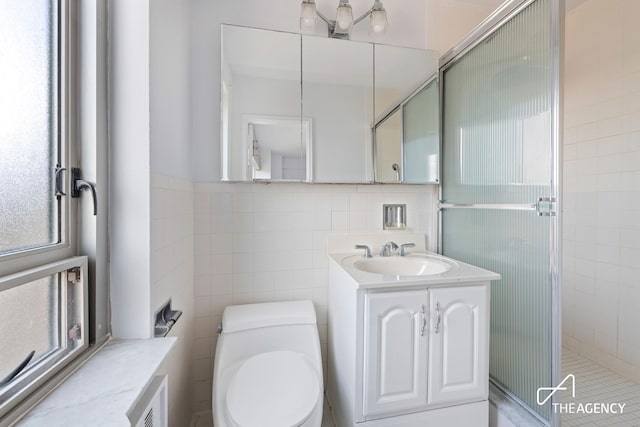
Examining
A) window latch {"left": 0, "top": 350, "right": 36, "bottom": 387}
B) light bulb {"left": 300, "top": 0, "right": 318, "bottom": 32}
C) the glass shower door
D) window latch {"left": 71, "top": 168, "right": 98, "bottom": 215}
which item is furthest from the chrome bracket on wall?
window latch {"left": 0, "top": 350, "right": 36, "bottom": 387}

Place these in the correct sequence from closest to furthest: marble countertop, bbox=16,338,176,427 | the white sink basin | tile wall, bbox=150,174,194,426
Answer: marble countertop, bbox=16,338,176,427, tile wall, bbox=150,174,194,426, the white sink basin

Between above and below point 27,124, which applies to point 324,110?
above

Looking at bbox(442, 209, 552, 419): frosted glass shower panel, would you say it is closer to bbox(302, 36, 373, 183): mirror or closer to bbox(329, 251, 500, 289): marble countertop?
bbox(329, 251, 500, 289): marble countertop

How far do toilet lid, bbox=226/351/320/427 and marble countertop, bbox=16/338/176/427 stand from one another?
40 cm

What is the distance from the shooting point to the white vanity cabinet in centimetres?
112

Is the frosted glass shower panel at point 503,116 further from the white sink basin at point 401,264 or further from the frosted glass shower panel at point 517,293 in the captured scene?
the white sink basin at point 401,264

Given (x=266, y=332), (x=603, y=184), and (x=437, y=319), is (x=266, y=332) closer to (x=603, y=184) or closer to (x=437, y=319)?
(x=437, y=319)

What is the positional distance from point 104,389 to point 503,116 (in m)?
1.77

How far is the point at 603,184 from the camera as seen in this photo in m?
1.86

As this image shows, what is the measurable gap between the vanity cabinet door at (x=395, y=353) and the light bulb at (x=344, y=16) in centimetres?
144

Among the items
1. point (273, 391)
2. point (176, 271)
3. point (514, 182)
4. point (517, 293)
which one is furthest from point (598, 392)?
point (176, 271)

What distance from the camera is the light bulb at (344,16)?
1.48m

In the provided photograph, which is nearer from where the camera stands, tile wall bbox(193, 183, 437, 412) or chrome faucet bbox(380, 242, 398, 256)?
tile wall bbox(193, 183, 437, 412)

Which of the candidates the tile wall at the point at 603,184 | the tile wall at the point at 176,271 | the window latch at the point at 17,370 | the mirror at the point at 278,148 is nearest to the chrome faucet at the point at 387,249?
the mirror at the point at 278,148
